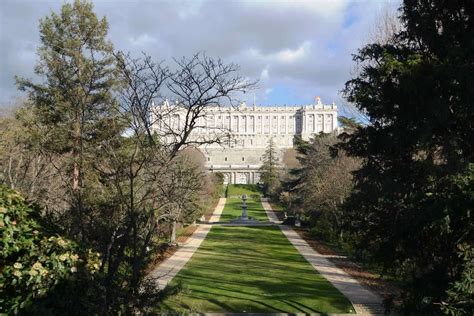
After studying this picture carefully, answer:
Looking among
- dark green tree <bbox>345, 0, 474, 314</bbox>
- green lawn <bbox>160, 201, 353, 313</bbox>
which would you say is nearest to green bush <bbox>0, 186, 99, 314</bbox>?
green lawn <bbox>160, 201, 353, 313</bbox>

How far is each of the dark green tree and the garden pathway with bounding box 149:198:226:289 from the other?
4822 mm

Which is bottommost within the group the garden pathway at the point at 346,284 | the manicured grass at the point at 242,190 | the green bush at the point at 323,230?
the garden pathway at the point at 346,284

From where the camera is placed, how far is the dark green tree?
749 cm

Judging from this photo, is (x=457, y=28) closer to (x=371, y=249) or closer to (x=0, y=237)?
(x=371, y=249)

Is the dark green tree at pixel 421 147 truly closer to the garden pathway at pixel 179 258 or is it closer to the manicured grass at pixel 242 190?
the garden pathway at pixel 179 258

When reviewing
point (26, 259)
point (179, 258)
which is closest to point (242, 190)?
point (179, 258)

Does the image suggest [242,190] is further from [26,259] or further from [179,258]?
[26,259]

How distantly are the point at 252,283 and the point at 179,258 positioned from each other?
782 cm

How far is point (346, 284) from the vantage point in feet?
59.2

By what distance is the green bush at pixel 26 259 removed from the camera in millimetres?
3801

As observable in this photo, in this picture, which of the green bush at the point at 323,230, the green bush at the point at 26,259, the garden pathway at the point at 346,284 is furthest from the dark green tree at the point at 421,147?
the green bush at the point at 323,230

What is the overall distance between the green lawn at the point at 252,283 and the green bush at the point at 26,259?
298 cm

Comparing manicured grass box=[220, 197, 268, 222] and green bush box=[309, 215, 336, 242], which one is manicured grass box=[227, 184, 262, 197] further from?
green bush box=[309, 215, 336, 242]

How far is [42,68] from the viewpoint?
58.4ft
